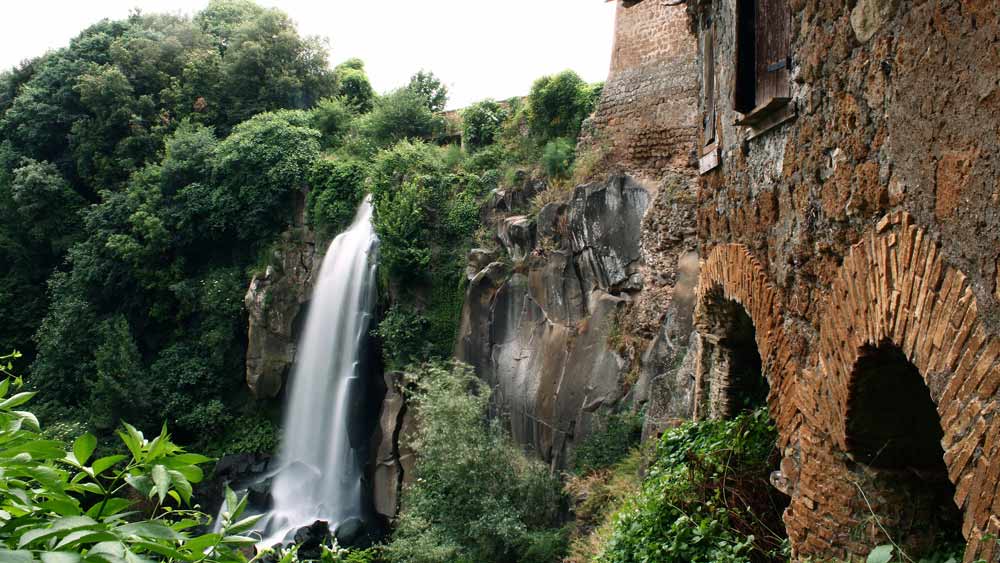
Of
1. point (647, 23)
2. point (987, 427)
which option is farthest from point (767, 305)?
point (647, 23)

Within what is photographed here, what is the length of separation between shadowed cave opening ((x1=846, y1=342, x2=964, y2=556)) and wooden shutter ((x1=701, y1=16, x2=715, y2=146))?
3057mm

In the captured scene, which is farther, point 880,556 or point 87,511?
point 880,556

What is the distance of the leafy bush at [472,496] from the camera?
10.2 meters

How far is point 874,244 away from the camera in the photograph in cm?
292

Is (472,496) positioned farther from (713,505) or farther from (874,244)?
(874,244)

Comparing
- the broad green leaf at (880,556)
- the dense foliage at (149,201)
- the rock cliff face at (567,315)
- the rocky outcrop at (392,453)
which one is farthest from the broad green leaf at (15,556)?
the dense foliage at (149,201)

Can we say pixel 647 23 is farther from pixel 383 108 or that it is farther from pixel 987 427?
pixel 987 427

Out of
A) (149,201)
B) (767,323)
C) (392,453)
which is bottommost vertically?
(392,453)

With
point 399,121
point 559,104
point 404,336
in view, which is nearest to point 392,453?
point 404,336

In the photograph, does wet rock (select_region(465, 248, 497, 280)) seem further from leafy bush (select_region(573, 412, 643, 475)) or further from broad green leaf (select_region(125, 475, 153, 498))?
broad green leaf (select_region(125, 475, 153, 498))

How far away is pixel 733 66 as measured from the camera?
185 inches

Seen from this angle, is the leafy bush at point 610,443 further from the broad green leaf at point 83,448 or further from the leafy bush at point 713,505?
the broad green leaf at point 83,448

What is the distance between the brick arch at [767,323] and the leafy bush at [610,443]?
6.09m

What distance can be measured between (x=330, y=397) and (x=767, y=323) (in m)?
14.4
